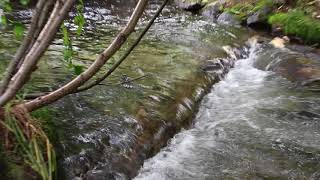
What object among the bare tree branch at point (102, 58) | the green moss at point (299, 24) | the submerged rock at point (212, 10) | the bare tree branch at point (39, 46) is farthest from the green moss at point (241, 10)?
the bare tree branch at point (39, 46)

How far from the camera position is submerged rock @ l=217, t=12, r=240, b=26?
1443cm

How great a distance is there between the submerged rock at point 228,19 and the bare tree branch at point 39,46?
1263 centimetres

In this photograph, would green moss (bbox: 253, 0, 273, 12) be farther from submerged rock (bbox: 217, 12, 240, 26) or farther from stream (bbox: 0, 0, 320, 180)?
stream (bbox: 0, 0, 320, 180)

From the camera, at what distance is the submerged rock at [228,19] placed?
47.3 feet

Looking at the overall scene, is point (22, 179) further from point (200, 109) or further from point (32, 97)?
point (200, 109)

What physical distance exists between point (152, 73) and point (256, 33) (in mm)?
6638

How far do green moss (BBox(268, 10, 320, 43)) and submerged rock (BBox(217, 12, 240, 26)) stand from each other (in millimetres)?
1514

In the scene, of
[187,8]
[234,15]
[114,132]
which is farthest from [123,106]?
[187,8]

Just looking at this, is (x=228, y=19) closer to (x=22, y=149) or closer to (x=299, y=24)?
(x=299, y=24)

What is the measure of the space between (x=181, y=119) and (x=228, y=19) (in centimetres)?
976

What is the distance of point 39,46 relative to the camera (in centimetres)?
207

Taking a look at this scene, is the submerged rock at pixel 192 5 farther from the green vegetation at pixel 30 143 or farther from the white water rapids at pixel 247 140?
the green vegetation at pixel 30 143

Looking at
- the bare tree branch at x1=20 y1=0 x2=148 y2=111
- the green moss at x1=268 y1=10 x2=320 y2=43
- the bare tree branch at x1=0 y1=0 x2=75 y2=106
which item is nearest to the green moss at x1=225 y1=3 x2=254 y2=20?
the green moss at x1=268 y1=10 x2=320 y2=43

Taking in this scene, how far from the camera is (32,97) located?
3.40 metres
